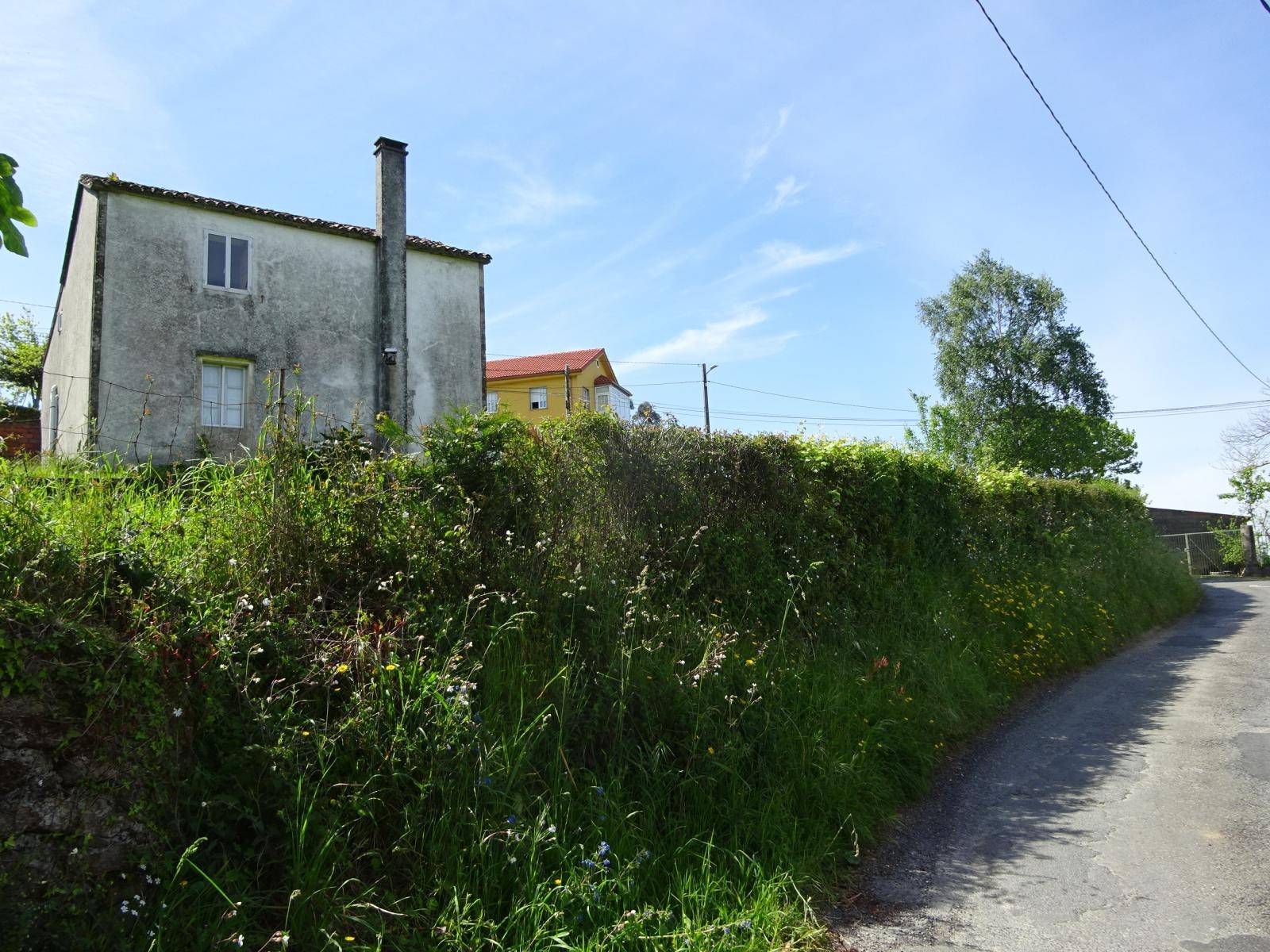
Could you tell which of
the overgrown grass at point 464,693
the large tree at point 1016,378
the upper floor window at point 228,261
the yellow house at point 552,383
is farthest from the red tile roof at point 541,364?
the overgrown grass at point 464,693

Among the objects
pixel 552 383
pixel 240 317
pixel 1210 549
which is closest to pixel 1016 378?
pixel 1210 549

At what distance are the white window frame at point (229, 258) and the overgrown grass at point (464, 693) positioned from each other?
14509 millimetres

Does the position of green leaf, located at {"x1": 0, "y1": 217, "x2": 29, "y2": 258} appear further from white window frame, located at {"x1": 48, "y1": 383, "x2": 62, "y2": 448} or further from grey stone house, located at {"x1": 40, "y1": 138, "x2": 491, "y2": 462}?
white window frame, located at {"x1": 48, "y1": 383, "x2": 62, "y2": 448}

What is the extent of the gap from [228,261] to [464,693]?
1734cm

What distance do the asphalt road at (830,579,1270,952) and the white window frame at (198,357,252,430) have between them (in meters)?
16.4

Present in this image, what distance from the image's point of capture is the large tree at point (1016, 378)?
116ft

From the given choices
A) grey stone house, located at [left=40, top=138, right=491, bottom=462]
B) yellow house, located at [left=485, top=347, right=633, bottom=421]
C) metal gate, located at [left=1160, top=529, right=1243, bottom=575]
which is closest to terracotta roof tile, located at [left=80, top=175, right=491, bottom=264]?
grey stone house, located at [left=40, top=138, right=491, bottom=462]

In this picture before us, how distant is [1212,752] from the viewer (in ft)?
20.9

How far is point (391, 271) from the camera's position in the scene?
64.6 ft

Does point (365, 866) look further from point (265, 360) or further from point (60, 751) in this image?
point (265, 360)

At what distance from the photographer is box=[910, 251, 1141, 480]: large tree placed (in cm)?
3541

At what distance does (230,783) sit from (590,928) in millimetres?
1574

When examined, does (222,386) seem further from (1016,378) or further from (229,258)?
(1016,378)

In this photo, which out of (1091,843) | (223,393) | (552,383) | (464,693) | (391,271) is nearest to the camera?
(464,693)
